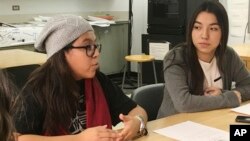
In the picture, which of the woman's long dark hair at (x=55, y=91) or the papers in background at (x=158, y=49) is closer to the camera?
the woman's long dark hair at (x=55, y=91)

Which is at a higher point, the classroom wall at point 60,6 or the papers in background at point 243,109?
the classroom wall at point 60,6

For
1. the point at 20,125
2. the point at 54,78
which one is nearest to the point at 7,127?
the point at 20,125

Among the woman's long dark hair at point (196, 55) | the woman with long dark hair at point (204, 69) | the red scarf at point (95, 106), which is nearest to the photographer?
the red scarf at point (95, 106)

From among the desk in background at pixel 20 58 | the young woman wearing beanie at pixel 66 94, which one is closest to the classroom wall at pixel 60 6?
the desk in background at pixel 20 58

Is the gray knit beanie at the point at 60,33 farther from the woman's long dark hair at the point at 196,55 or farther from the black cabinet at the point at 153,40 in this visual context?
the black cabinet at the point at 153,40

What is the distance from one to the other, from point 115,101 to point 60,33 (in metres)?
0.44

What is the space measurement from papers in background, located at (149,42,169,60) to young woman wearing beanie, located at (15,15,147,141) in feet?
11.3

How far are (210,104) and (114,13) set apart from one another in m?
4.47

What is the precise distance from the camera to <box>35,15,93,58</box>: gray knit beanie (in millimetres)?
1399

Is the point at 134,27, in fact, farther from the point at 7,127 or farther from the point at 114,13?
the point at 7,127

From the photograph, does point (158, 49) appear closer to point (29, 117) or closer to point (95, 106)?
point (95, 106)

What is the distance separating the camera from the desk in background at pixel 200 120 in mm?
1396

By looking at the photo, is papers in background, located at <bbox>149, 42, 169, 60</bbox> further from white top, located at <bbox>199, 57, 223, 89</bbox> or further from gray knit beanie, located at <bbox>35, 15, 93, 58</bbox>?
gray knit beanie, located at <bbox>35, 15, 93, 58</bbox>

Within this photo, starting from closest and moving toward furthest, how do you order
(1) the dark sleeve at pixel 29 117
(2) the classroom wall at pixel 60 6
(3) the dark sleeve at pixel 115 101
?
(1) the dark sleeve at pixel 29 117, (3) the dark sleeve at pixel 115 101, (2) the classroom wall at pixel 60 6
